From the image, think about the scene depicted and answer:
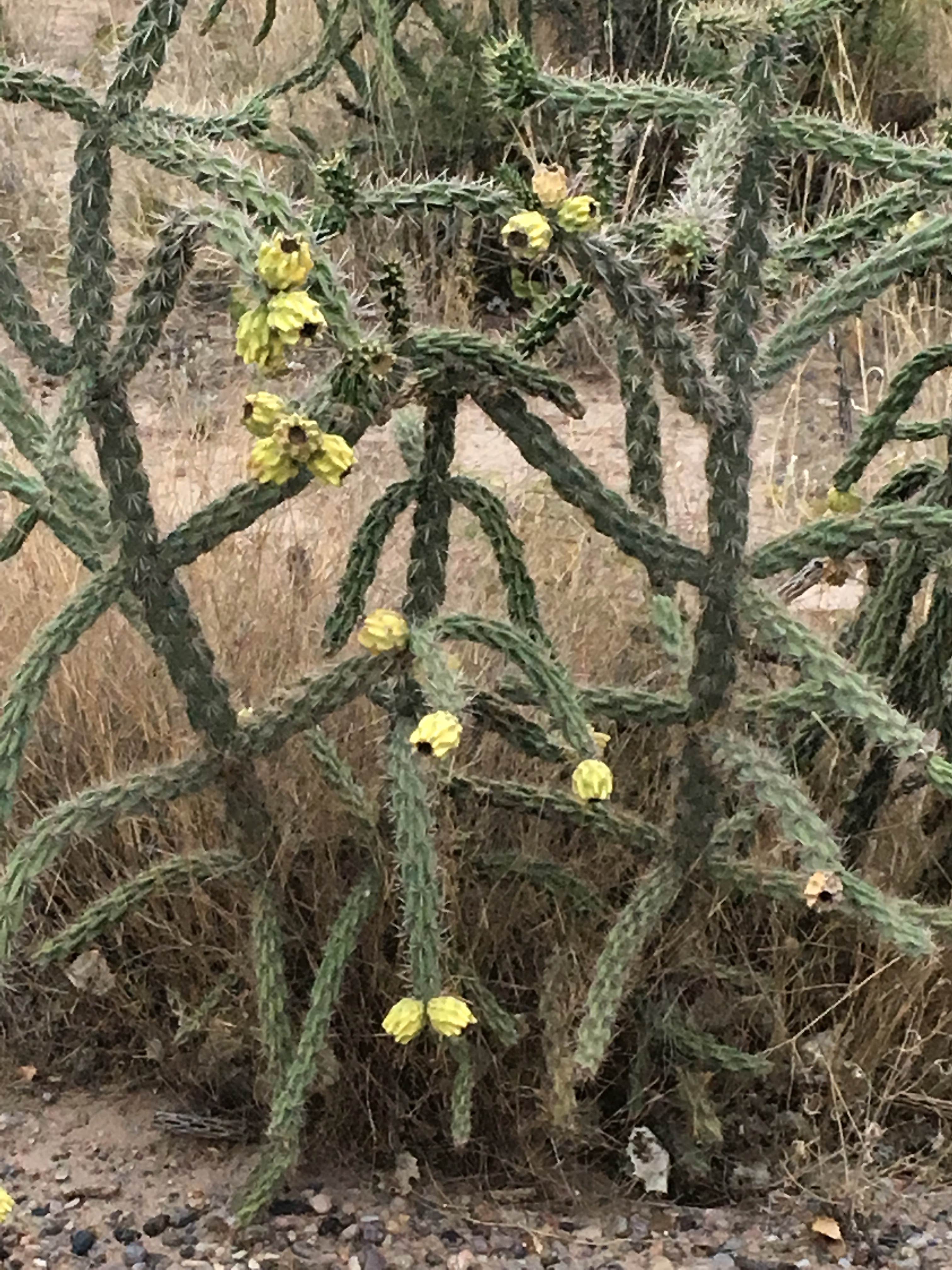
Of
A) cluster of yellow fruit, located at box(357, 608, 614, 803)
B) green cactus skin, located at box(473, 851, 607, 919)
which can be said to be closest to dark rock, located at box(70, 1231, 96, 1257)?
green cactus skin, located at box(473, 851, 607, 919)

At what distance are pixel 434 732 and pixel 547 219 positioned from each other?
1.49ft

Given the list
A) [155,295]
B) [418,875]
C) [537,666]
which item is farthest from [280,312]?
[418,875]

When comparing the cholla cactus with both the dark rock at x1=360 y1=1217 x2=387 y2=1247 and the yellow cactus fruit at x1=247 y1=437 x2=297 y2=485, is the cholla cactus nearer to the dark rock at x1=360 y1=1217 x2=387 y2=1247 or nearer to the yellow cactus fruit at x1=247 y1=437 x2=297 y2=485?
the yellow cactus fruit at x1=247 y1=437 x2=297 y2=485

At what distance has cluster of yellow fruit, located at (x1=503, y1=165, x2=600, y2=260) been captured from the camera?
44.8 inches

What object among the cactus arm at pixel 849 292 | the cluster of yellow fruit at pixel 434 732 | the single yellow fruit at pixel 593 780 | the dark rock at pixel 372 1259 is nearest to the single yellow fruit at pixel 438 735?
the cluster of yellow fruit at pixel 434 732

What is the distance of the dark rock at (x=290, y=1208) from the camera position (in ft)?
5.79

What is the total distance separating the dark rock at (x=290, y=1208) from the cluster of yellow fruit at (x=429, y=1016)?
0.47 m

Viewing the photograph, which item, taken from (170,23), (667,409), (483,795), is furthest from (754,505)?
(170,23)

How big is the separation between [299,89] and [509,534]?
7.35 ft

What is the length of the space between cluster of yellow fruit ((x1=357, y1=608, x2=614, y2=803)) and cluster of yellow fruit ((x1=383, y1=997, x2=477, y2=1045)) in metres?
0.25

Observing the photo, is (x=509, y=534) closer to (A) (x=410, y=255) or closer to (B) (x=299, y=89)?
(B) (x=299, y=89)

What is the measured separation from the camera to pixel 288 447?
45.7 inches

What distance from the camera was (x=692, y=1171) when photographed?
1.84m

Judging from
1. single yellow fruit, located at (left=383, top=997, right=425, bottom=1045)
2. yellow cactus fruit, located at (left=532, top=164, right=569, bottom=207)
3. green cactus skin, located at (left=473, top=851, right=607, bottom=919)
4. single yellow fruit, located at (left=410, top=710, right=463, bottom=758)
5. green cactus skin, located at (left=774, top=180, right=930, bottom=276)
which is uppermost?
green cactus skin, located at (left=774, top=180, right=930, bottom=276)
